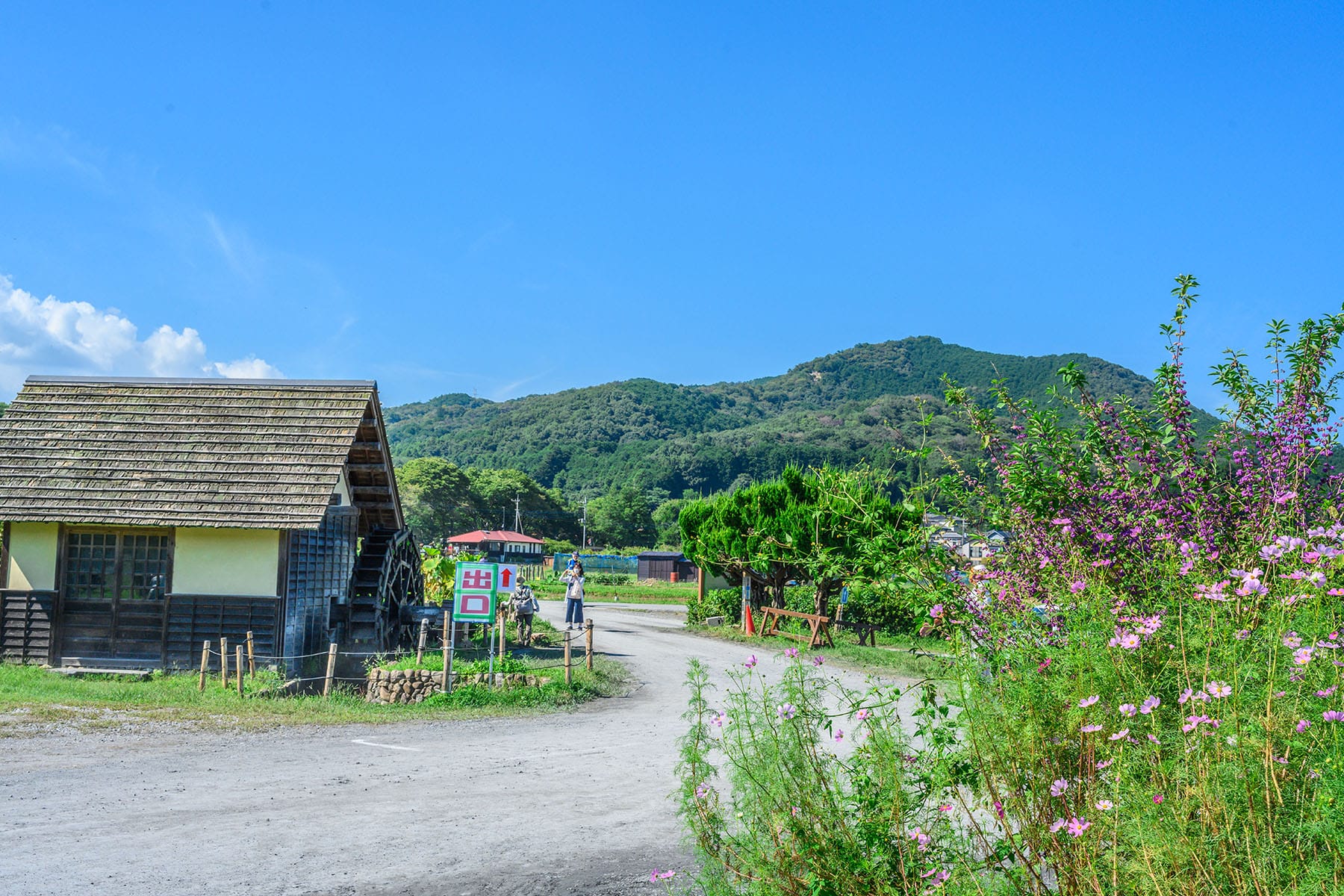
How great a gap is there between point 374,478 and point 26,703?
8781 mm

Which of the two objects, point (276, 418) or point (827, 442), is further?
point (827, 442)

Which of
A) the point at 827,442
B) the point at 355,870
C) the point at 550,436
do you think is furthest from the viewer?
the point at 550,436

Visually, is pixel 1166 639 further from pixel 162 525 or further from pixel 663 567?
pixel 663 567

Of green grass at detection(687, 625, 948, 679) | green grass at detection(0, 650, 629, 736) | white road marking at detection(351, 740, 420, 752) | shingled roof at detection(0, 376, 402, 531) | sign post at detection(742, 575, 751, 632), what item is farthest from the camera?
sign post at detection(742, 575, 751, 632)

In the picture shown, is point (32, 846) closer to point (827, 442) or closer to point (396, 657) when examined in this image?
point (396, 657)

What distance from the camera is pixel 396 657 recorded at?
769 inches

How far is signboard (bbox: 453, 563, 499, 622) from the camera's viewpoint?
16.0 m

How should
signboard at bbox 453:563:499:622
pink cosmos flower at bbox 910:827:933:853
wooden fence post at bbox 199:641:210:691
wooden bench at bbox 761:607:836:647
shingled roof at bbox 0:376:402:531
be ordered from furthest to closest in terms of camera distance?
wooden bench at bbox 761:607:836:647
shingled roof at bbox 0:376:402:531
signboard at bbox 453:563:499:622
wooden fence post at bbox 199:641:210:691
pink cosmos flower at bbox 910:827:933:853

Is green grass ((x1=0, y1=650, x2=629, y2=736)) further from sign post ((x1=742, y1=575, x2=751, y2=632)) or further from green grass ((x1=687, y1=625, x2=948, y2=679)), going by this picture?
sign post ((x1=742, y1=575, x2=751, y2=632))

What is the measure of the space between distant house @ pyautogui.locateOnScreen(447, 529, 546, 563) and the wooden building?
38.7m

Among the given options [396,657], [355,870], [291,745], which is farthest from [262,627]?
[355,870]

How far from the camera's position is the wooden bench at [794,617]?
24.2m

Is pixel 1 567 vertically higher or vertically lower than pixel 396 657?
higher

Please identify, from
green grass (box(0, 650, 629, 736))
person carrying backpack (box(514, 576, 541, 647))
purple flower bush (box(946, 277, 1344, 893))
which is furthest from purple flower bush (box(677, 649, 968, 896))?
person carrying backpack (box(514, 576, 541, 647))
